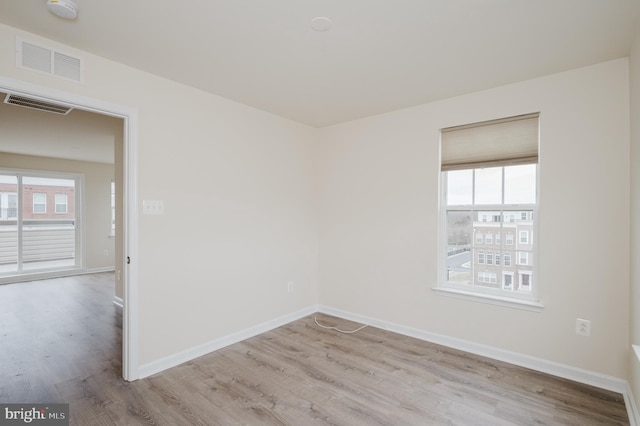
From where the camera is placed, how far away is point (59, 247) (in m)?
7.25

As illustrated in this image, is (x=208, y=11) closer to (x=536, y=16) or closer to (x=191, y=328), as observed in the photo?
(x=536, y=16)

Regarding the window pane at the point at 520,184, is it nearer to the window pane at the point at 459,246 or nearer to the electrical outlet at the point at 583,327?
the window pane at the point at 459,246

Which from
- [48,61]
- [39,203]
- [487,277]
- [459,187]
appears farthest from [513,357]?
[39,203]

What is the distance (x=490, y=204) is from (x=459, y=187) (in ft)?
1.18

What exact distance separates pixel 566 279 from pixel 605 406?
0.93 meters

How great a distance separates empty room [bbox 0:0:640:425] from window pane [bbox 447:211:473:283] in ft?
0.07

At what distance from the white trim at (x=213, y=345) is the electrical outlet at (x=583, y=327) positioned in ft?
9.58

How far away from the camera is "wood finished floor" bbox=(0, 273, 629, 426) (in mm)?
2217

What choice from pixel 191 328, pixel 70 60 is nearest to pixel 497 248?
pixel 191 328

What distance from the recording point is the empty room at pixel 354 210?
216cm

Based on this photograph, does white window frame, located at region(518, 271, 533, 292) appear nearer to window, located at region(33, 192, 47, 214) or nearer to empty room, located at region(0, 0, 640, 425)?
empty room, located at region(0, 0, 640, 425)

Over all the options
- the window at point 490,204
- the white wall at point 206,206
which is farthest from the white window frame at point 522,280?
the white wall at point 206,206

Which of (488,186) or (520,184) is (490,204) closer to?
(488,186)

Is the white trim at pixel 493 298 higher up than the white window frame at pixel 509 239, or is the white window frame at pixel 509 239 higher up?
the white window frame at pixel 509 239
